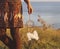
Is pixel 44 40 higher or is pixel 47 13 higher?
pixel 47 13

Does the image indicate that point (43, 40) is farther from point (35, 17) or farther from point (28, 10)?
point (28, 10)

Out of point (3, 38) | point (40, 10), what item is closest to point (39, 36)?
point (40, 10)

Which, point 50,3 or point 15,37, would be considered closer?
point 15,37

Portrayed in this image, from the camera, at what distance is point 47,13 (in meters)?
3.27

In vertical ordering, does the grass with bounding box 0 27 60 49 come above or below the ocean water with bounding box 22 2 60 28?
below

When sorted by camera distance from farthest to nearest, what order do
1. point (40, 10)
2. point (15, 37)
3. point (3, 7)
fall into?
1. point (40, 10)
2. point (15, 37)
3. point (3, 7)

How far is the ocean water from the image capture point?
10.4 ft

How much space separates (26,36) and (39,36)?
0.51 feet

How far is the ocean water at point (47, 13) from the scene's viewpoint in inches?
125

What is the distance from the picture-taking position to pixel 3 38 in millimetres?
2883

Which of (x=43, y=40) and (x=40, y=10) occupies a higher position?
(x=40, y=10)

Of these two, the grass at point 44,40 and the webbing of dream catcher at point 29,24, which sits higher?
the webbing of dream catcher at point 29,24

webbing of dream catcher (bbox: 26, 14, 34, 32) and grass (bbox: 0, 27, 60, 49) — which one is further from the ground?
webbing of dream catcher (bbox: 26, 14, 34, 32)

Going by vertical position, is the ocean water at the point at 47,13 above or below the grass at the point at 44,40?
above
